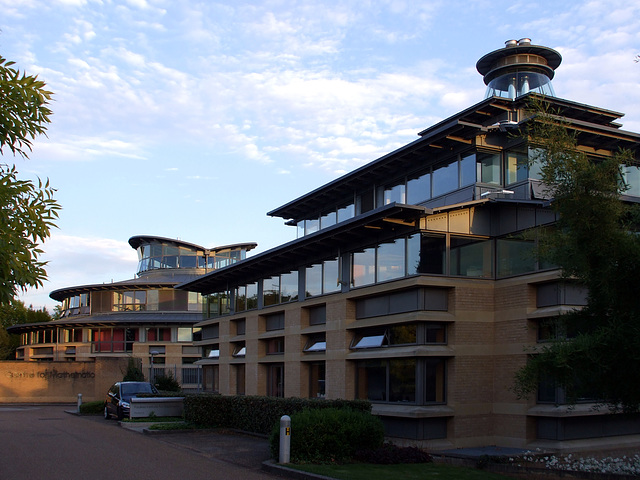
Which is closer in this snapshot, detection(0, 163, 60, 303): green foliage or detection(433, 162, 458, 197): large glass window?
detection(0, 163, 60, 303): green foliage

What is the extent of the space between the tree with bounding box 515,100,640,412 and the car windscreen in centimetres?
2416

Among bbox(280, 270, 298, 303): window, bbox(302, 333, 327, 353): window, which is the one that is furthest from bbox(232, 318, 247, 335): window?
bbox(302, 333, 327, 353): window

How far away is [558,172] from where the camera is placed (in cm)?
1247

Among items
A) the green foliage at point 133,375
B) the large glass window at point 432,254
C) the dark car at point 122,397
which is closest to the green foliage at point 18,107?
the large glass window at point 432,254

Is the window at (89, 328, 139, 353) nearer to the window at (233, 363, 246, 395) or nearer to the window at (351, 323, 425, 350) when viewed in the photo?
the window at (233, 363, 246, 395)

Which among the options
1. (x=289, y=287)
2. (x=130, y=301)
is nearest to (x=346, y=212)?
(x=289, y=287)

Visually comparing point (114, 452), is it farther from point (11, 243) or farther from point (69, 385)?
point (69, 385)

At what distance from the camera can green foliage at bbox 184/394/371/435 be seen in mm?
19812

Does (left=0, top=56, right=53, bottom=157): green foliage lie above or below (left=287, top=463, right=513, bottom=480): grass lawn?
above

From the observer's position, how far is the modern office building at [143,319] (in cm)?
5816

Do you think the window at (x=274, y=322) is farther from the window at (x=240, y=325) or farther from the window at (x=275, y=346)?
the window at (x=240, y=325)

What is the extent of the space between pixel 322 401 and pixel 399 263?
5.10 metres

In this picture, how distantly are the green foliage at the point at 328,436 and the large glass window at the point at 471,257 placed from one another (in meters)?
6.27

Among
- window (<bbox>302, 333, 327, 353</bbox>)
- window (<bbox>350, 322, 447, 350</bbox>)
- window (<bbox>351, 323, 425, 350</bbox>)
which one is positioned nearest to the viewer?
window (<bbox>350, 322, 447, 350</bbox>)
